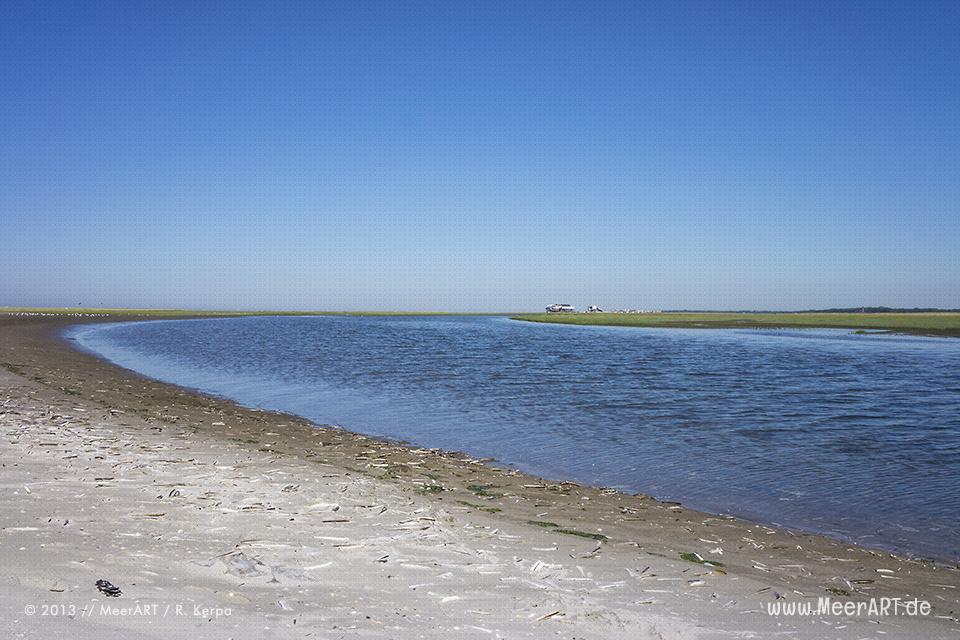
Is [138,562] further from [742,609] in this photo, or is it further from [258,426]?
[258,426]

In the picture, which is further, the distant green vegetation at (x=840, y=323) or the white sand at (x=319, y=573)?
the distant green vegetation at (x=840, y=323)

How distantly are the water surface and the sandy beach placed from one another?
1.82m

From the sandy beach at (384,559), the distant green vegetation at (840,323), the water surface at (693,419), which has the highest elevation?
the distant green vegetation at (840,323)

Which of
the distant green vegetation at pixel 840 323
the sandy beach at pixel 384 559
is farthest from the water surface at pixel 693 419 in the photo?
the distant green vegetation at pixel 840 323

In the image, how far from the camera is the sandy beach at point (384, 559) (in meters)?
5.69

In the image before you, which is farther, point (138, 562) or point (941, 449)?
point (941, 449)

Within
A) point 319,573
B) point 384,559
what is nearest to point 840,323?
point 384,559

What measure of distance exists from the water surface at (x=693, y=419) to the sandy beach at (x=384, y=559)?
1.82 m

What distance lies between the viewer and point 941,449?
15.8 m

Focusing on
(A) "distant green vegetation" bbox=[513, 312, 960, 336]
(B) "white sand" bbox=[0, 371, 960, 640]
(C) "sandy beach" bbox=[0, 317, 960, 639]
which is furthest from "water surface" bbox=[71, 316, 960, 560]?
(A) "distant green vegetation" bbox=[513, 312, 960, 336]

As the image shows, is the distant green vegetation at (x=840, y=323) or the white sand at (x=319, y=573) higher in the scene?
the distant green vegetation at (x=840, y=323)

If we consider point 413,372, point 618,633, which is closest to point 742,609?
point 618,633

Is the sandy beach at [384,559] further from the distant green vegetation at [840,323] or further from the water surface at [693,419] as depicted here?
the distant green vegetation at [840,323]

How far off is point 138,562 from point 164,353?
141 feet
